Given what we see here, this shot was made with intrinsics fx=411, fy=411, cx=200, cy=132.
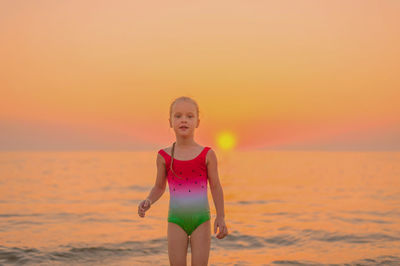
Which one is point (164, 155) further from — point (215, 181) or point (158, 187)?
point (215, 181)

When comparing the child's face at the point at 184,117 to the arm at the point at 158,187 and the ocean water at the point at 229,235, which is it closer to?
the arm at the point at 158,187

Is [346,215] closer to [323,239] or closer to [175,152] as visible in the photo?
[323,239]

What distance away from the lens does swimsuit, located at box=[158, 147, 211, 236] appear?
4.65m

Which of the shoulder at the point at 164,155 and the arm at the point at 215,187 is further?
the shoulder at the point at 164,155

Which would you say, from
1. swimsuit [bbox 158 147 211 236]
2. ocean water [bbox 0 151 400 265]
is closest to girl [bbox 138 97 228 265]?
swimsuit [bbox 158 147 211 236]

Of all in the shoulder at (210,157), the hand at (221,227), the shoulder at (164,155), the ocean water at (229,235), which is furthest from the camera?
the ocean water at (229,235)

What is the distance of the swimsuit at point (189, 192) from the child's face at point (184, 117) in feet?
1.03

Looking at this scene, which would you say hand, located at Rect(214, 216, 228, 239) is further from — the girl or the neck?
the neck

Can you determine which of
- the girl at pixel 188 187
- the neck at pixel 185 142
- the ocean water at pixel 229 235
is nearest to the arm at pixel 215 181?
the girl at pixel 188 187

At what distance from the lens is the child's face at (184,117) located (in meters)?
4.57

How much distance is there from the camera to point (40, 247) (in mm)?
10938

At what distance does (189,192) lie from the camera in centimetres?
472

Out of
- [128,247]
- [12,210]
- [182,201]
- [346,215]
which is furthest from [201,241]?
[12,210]

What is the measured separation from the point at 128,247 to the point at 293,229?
6.03 metres
